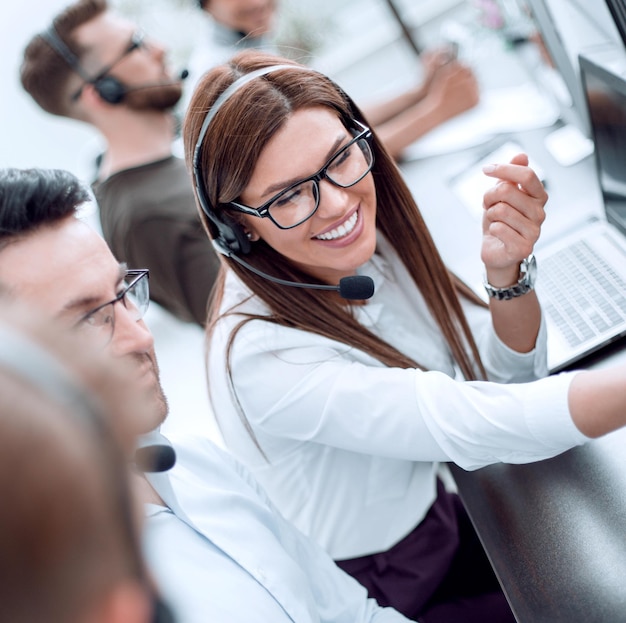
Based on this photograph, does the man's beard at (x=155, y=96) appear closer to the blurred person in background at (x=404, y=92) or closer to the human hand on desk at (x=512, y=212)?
the blurred person in background at (x=404, y=92)

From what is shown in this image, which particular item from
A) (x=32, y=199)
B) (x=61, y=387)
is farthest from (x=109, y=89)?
(x=61, y=387)

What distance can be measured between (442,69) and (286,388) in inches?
55.0

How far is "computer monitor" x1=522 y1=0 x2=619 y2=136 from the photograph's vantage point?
1178mm

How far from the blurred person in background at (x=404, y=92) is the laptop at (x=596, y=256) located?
0.69 m

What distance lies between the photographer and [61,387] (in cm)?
25

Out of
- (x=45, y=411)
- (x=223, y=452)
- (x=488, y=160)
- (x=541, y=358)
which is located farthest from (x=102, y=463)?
→ (x=488, y=160)

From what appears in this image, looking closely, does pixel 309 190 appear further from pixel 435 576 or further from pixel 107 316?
pixel 435 576

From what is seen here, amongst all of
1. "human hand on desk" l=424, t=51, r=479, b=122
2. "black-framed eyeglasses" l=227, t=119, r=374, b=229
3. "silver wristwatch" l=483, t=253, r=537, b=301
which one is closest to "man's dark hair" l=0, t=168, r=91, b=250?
"black-framed eyeglasses" l=227, t=119, r=374, b=229

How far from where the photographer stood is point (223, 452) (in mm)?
1006

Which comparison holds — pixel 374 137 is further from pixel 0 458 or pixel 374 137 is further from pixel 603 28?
pixel 0 458

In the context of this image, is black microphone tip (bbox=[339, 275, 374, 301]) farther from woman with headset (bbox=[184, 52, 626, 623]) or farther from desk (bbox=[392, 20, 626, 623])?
desk (bbox=[392, 20, 626, 623])

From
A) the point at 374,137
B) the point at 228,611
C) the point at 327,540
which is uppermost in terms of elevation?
the point at 374,137

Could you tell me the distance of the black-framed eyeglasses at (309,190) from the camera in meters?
0.91

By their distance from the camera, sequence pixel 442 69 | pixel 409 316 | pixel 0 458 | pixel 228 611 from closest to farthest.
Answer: pixel 0 458 < pixel 228 611 < pixel 409 316 < pixel 442 69
